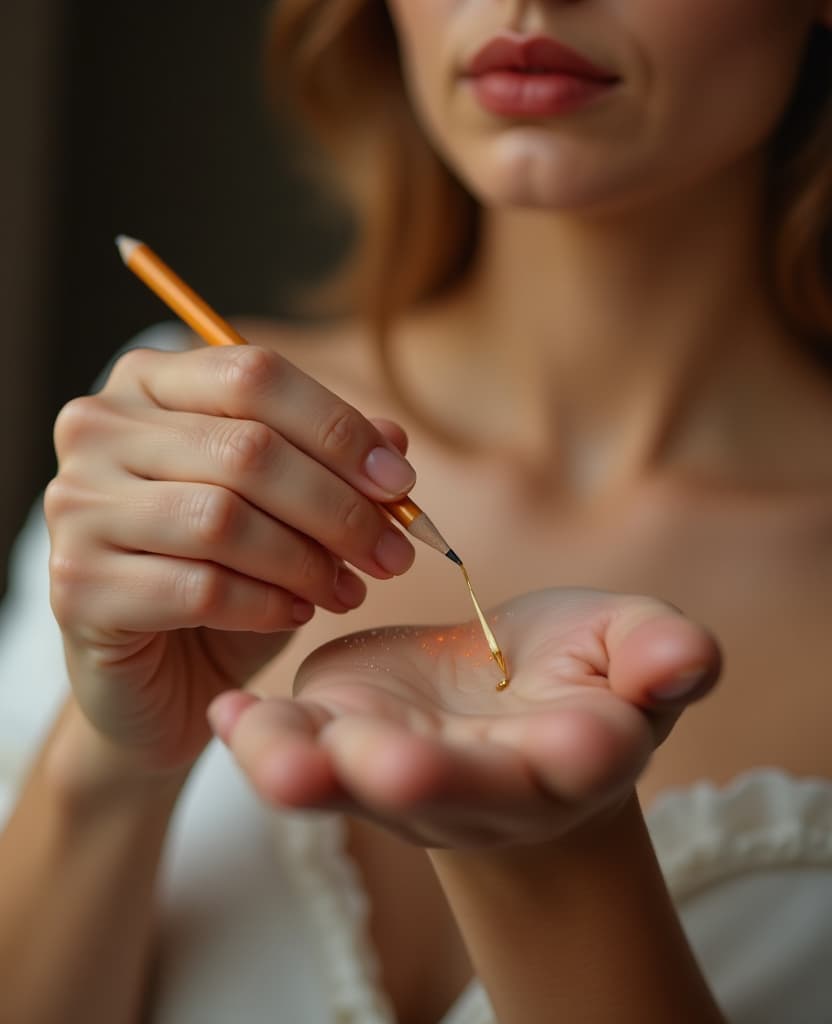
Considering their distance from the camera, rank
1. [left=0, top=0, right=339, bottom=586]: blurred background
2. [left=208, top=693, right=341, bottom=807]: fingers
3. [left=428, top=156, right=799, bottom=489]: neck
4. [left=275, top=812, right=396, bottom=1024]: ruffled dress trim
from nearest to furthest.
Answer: [left=208, top=693, right=341, bottom=807]: fingers, [left=275, top=812, right=396, bottom=1024]: ruffled dress trim, [left=428, top=156, right=799, bottom=489]: neck, [left=0, top=0, right=339, bottom=586]: blurred background

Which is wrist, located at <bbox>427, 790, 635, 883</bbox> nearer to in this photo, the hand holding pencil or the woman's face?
the hand holding pencil

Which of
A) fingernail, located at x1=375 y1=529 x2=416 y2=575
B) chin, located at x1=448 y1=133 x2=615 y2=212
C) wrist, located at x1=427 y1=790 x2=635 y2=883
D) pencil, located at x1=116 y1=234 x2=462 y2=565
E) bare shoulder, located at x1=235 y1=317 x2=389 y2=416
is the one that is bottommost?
wrist, located at x1=427 y1=790 x2=635 y2=883

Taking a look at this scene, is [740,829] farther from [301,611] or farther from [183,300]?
[183,300]

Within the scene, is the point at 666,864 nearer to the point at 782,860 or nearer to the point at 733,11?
the point at 782,860

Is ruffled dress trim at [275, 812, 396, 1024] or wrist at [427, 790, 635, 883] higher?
wrist at [427, 790, 635, 883]

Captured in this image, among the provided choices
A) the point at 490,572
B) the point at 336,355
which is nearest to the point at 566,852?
the point at 490,572


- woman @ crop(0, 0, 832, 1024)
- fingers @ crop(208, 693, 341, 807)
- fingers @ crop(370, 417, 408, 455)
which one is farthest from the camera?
fingers @ crop(370, 417, 408, 455)

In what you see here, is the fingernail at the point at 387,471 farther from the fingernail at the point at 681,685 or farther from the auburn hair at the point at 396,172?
the auburn hair at the point at 396,172

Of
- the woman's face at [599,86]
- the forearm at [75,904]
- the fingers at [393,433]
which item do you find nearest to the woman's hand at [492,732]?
the fingers at [393,433]

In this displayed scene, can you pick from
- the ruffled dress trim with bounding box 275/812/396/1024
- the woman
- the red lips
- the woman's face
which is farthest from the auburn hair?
the ruffled dress trim with bounding box 275/812/396/1024
